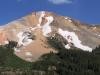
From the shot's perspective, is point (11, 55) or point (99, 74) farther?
point (11, 55)

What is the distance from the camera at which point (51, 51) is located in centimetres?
19662

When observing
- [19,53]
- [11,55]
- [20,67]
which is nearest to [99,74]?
[20,67]

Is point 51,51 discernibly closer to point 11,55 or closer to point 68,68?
point 11,55

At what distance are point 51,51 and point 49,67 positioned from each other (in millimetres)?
34833

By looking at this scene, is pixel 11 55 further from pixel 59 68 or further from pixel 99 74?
pixel 99 74

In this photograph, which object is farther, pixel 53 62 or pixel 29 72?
pixel 53 62

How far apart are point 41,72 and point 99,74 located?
76.2ft

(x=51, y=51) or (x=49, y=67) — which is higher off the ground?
(x=51, y=51)

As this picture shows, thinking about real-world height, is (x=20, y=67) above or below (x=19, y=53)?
below

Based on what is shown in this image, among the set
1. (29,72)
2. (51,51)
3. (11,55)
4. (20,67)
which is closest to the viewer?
(29,72)

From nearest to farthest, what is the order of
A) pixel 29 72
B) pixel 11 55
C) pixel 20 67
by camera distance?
pixel 29 72 → pixel 20 67 → pixel 11 55

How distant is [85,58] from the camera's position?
6890 inches

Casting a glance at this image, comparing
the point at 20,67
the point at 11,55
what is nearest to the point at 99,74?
the point at 20,67

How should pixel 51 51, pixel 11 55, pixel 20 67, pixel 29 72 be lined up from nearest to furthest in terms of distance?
pixel 29 72
pixel 20 67
pixel 11 55
pixel 51 51
